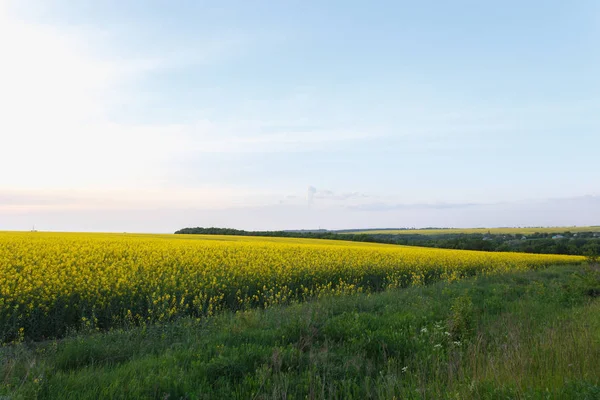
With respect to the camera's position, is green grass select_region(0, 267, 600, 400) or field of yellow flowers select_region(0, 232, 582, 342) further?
field of yellow flowers select_region(0, 232, 582, 342)

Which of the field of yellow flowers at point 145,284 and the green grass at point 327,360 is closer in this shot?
the green grass at point 327,360

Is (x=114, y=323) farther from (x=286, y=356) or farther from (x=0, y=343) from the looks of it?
(x=286, y=356)

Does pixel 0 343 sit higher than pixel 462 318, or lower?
lower

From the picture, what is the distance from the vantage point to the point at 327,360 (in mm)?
5145

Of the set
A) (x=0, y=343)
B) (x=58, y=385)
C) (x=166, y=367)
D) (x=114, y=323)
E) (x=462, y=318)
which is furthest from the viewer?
(x=114, y=323)

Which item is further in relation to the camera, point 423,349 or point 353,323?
point 353,323

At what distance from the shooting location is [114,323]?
8.71m

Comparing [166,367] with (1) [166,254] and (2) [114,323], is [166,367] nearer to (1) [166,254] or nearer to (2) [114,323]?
(2) [114,323]

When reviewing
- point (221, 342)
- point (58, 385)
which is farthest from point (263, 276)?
point (58, 385)

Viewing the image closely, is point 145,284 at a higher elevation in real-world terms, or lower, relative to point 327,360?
higher

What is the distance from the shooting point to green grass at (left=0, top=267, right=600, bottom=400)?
4012mm

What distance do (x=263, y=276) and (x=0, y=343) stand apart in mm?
6971

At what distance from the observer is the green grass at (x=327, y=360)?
401cm

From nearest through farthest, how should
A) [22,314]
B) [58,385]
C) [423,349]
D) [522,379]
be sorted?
1. [522,379]
2. [58,385]
3. [423,349]
4. [22,314]
